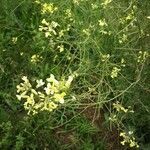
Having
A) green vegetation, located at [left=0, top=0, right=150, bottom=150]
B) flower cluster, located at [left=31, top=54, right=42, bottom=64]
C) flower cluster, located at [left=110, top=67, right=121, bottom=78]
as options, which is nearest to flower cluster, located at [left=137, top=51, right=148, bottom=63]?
green vegetation, located at [left=0, top=0, right=150, bottom=150]

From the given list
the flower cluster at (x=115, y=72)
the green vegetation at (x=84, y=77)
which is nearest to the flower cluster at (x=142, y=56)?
the green vegetation at (x=84, y=77)

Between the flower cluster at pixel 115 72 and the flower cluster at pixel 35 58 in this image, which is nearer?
the flower cluster at pixel 115 72

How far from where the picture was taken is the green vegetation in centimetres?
269

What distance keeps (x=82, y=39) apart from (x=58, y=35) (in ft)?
1.00

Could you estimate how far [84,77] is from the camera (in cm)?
271

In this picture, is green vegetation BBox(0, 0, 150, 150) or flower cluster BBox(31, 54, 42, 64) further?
flower cluster BBox(31, 54, 42, 64)

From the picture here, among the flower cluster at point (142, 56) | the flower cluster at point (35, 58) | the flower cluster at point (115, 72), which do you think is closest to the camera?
the flower cluster at point (142, 56)

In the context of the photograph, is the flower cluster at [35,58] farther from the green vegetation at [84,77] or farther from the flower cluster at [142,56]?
the flower cluster at [142,56]

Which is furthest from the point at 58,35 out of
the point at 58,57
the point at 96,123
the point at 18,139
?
the point at 18,139

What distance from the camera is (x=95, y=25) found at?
3.12 meters

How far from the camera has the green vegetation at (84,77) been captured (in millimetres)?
2686

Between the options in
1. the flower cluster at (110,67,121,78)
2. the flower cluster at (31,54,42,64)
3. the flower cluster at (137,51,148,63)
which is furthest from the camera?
the flower cluster at (31,54,42,64)

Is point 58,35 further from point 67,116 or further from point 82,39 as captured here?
point 67,116

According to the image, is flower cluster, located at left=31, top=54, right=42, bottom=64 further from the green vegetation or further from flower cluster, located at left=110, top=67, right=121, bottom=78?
flower cluster, located at left=110, top=67, right=121, bottom=78
